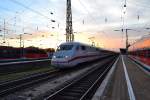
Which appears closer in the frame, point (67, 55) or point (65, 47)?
point (67, 55)

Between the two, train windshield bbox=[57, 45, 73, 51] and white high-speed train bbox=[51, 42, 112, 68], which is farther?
train windshield bbox=[57, 45, 73, 51]

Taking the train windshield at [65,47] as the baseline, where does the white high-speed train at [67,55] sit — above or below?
below

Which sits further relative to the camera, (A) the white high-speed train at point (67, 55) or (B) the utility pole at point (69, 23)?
(B) the utility pole at point (69, 23)

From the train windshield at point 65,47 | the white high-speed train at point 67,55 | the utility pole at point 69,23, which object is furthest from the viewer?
the utility pole at point 69,23

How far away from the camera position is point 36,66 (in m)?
28.1

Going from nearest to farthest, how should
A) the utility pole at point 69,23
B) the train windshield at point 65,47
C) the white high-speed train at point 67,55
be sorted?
the white high-speed train at point 67,55
the train windshield at point 65,47
the utility pole at point 69,23

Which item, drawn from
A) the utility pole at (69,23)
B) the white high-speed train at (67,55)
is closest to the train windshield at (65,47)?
the white high-speed train at (67,55)

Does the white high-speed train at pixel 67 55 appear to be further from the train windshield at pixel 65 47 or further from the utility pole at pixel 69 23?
the utility pole at pixel 69 23

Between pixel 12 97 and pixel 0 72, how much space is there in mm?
9876

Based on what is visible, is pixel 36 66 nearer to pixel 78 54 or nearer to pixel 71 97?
pixel 78 54

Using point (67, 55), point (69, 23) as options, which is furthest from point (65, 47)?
point (69, 23)

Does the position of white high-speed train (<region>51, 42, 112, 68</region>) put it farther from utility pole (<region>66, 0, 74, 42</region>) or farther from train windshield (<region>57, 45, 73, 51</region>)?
utility pole (<region>66, 0, 74, 42</region>)

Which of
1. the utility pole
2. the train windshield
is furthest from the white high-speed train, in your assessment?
the utility pole

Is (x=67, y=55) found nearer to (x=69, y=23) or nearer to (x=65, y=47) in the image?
Answer: (x=65, y=47)
